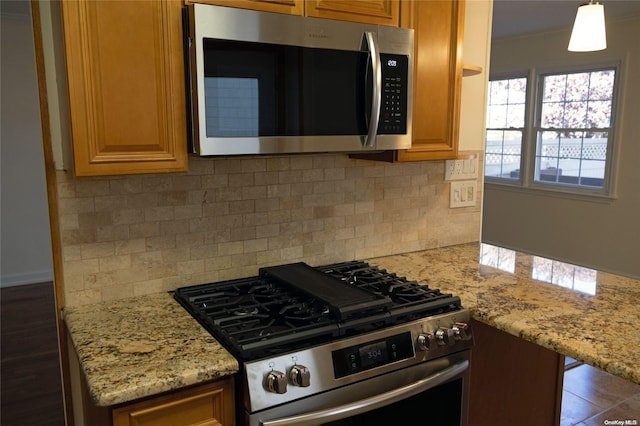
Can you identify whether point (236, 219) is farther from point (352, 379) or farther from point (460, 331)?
point (460, 331)

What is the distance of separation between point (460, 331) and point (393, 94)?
814mm

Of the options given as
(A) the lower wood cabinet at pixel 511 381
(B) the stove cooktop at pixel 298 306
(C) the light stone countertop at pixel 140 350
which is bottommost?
(A) the lower wood cabinet at pixel 511 381

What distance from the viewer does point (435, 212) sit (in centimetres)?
243

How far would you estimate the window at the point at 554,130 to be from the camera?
16.8 feet

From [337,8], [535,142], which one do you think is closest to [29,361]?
[337,8]

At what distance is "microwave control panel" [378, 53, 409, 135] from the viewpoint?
1741mm

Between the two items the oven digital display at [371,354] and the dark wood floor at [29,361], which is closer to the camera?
the oven digital display at [371,354]

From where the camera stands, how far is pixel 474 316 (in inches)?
64.7

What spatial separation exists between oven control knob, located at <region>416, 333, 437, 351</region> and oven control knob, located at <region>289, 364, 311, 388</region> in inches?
15.4

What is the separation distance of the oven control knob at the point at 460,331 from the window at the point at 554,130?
4179 mm

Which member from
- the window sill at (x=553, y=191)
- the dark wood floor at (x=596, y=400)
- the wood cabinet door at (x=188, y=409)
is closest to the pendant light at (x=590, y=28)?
the dark wood floor at (x=596, y=400)

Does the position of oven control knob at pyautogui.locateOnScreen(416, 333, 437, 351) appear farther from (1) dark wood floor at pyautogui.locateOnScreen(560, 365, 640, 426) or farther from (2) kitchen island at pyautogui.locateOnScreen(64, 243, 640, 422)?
(1) dark wood floor at pyautogui.locateOnScreen(560, 365, 640, 426)

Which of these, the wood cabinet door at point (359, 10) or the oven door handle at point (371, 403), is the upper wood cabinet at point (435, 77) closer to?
the wood cabinet door at point (359, 10)

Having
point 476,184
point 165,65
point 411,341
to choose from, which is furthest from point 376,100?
point 476,184
